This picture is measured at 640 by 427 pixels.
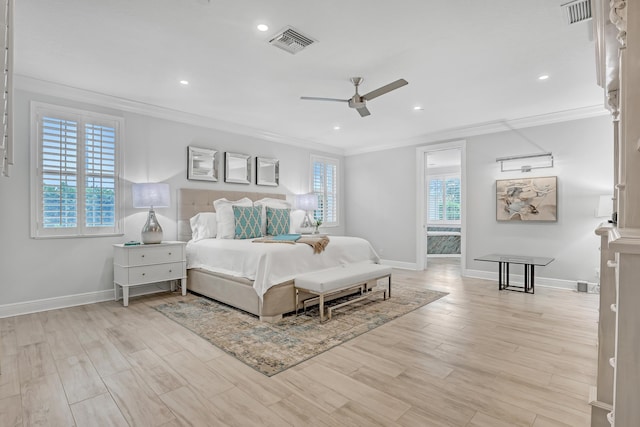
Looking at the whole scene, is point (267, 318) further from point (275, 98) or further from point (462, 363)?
point (275, 98)

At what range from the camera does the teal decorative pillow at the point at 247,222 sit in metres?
4.60

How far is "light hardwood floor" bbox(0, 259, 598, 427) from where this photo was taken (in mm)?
1830

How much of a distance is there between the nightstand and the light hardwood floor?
1.79ft

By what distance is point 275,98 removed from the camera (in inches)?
167

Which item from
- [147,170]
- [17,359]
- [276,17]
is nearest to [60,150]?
[147,170]

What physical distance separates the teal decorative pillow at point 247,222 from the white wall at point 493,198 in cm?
307

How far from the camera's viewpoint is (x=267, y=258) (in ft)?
11.1

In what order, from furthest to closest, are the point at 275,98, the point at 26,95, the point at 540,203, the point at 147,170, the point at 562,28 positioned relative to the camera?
the point at 540,203 < the point at 147,170 < the point at 275,98 < the point at 26,95 < the point at 562,28

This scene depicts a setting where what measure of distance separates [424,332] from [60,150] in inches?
176

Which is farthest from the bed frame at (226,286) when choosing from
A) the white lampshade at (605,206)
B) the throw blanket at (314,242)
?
the white lampshade at (605,206)

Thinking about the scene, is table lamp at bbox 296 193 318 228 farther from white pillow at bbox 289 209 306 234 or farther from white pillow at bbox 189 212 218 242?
white pillow at bbox 189 212 218 242

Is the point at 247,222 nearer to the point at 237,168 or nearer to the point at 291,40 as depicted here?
the point at 237,168

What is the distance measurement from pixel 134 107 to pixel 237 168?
1709mm

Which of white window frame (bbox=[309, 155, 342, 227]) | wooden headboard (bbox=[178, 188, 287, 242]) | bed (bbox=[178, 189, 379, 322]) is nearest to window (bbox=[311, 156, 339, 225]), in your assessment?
white window frame (bbox=[309, 155, 342, 227])
